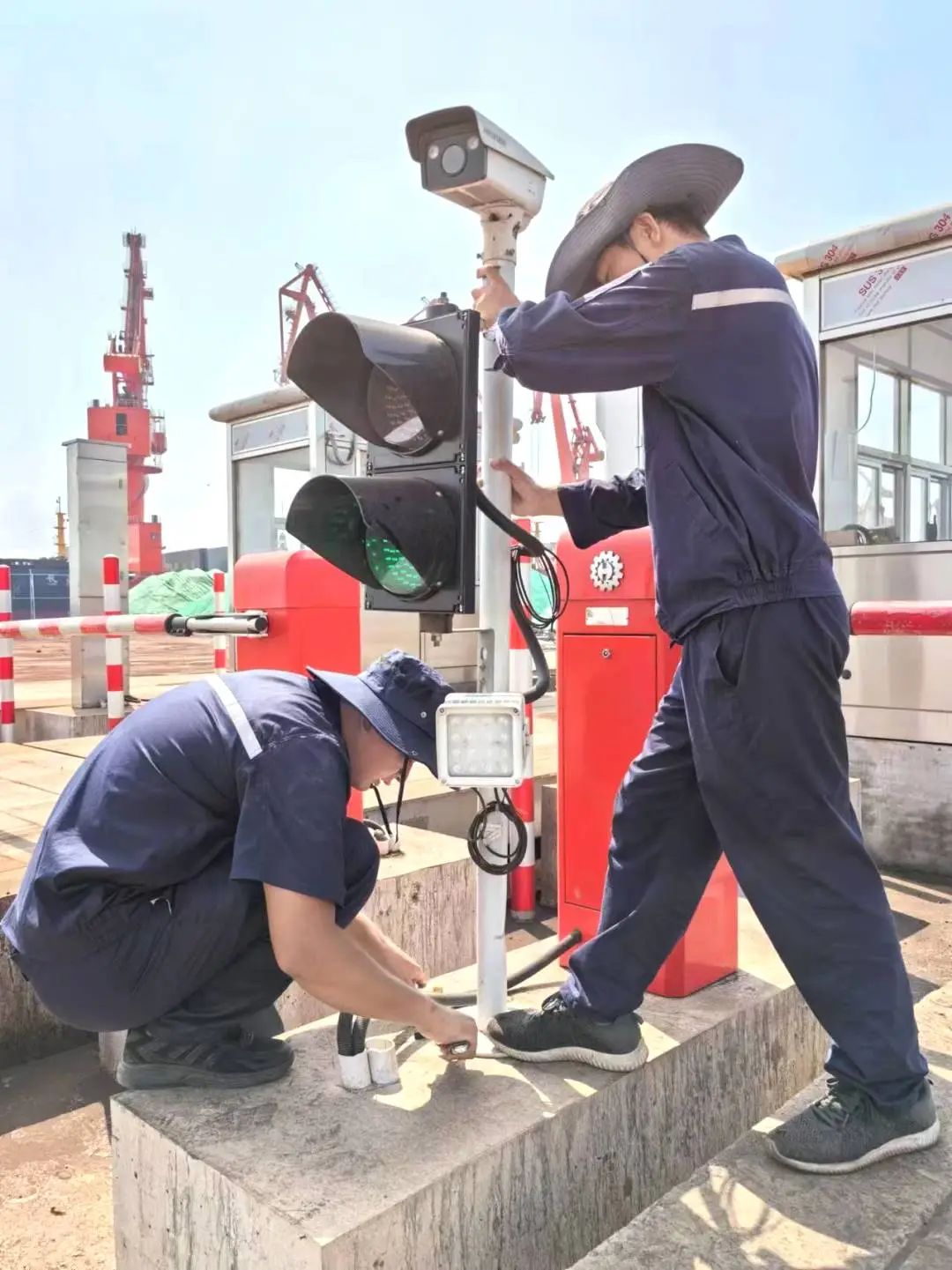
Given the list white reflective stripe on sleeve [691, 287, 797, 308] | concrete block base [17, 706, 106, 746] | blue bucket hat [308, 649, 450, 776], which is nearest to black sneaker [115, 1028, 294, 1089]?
blue bucket hat [308, 649, 450, 776]

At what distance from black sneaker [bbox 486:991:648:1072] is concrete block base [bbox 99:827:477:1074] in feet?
4.29

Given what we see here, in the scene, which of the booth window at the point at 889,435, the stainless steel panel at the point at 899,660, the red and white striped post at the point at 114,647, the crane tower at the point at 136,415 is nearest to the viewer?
the stainless steel panel at the point at 899,660

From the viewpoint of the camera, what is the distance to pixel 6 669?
7.42m

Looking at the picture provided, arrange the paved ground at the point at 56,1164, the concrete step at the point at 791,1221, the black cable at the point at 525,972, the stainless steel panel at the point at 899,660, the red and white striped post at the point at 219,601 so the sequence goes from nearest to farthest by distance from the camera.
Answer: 1. the concrete step at the point at 791,1221
2. the paved ground at the point at 56,1164
3. the black cable at the point at 525,972
4. the stainless steel panel at the point at 899,660
5. the red and white striped post at the point at 219,601

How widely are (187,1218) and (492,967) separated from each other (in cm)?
80

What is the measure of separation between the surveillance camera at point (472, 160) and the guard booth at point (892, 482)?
3.60 metres

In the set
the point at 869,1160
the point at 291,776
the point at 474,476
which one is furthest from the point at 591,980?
the point at 474,476

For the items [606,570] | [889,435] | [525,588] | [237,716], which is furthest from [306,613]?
[889,435]

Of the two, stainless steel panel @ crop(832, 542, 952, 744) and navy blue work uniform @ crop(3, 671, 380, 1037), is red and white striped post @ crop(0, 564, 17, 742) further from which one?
navy blue work uniform @ crop(3, 671, 380, 1037)

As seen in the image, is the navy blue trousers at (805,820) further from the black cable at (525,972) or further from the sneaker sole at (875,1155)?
the black cable at (525,972)

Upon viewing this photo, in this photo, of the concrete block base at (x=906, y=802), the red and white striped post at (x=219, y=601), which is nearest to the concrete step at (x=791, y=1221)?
the concrete block base at (x=906, y=802)

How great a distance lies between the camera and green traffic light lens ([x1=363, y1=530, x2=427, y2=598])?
215cm

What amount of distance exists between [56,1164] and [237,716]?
161 centimetres

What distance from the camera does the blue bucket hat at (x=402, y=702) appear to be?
204cm
